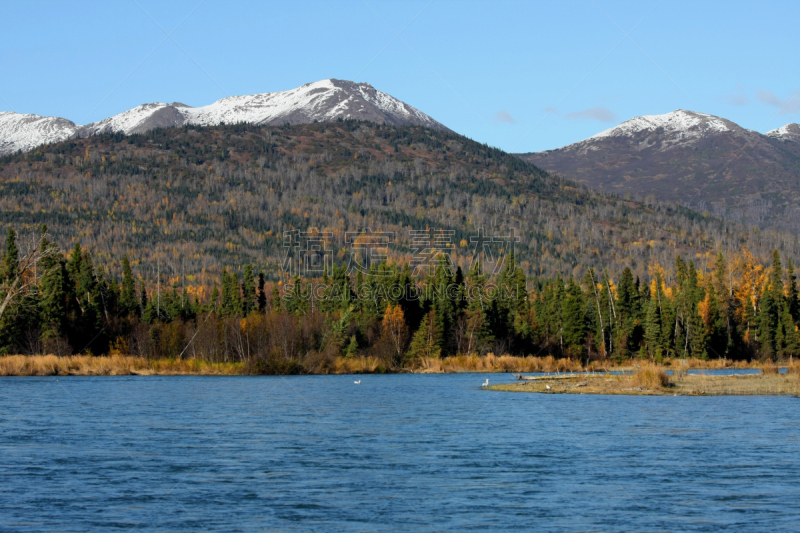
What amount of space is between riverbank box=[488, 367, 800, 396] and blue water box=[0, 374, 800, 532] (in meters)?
4.90

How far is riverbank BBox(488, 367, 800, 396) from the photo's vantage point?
53.9m

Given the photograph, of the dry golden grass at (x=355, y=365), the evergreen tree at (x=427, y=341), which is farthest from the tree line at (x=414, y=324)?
the dry golden grass at (x=355, y=365)

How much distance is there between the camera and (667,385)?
185ft

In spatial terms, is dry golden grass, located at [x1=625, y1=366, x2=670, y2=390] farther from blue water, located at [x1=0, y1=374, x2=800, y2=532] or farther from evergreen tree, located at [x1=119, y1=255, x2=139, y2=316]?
evergreen tree, located at [x1=119, y1=255, x2=139, y2=316]

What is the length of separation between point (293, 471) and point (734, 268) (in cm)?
13964

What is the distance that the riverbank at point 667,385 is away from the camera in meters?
53.9

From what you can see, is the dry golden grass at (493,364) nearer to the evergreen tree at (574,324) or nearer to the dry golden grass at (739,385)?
the evergreen tree at (574,324)

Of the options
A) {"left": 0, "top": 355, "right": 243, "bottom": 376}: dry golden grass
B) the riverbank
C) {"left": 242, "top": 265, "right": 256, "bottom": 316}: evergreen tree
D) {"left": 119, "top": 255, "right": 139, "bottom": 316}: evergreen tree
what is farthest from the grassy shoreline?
{"left": 242, "top": 265, "right": 256, "bottom": 316}: evergreen tree

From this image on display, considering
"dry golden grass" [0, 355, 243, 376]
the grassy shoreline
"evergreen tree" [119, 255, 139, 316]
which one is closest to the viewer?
"dry golden grass" [0, 355, 243, 376]

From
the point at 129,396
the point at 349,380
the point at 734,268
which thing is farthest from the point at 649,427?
the point at 734,268

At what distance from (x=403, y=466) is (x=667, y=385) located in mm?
33383

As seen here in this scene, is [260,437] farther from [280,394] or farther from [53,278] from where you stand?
[53,278]

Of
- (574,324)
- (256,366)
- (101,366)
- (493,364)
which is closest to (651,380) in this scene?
(256,366)

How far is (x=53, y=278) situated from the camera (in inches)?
3856
